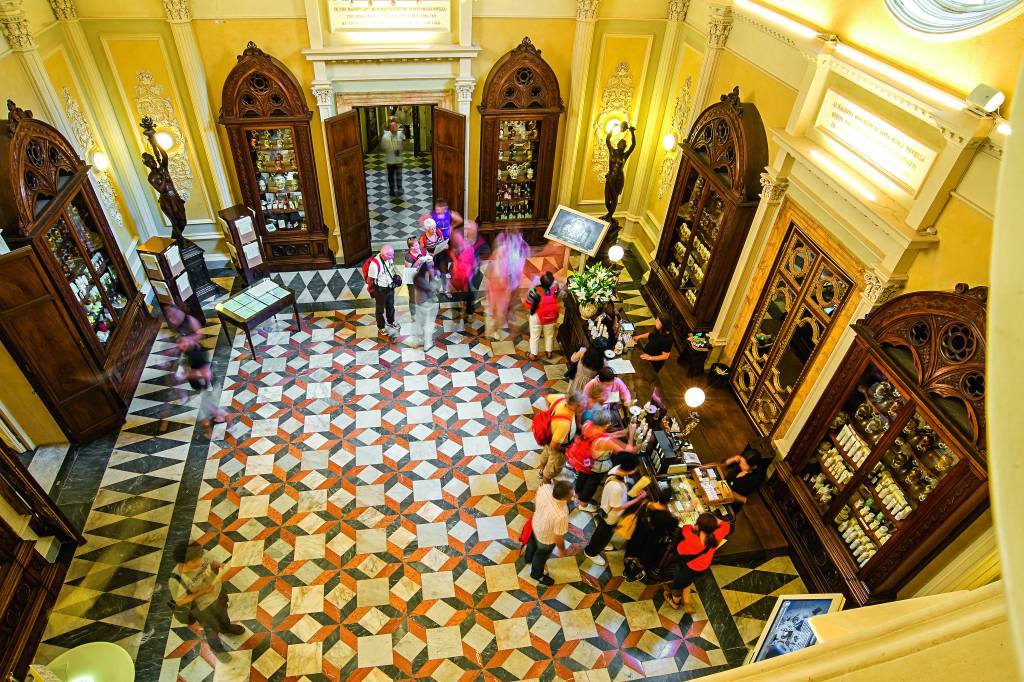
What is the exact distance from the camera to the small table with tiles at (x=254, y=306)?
8.00m

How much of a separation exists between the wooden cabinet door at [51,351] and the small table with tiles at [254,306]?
1.64 meters

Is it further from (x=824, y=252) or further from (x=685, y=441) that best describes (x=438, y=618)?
(x=824, y=252)

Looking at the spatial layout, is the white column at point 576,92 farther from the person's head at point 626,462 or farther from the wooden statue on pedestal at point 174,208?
the person's head at point 626,462

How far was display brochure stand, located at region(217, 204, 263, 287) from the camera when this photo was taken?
29.0 feet

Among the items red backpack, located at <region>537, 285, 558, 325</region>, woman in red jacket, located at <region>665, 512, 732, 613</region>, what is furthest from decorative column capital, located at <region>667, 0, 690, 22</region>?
woman in red jacket, located at <region>665, 512, 732, 613</region>

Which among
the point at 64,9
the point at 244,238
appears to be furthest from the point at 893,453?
the point at 64,9

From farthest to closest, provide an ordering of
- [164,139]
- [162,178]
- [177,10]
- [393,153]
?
[393,153]
[164,139]
[162,178]
[177,10]

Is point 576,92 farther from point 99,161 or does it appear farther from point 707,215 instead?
point 99,161

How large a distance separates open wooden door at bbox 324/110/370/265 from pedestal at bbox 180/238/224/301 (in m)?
2.13

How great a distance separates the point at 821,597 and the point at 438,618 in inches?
133

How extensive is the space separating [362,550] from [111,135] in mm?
6944

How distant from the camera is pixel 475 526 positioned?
650 cm

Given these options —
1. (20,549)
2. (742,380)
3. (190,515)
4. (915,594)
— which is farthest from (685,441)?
(20,549)

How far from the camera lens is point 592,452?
20.5ft
